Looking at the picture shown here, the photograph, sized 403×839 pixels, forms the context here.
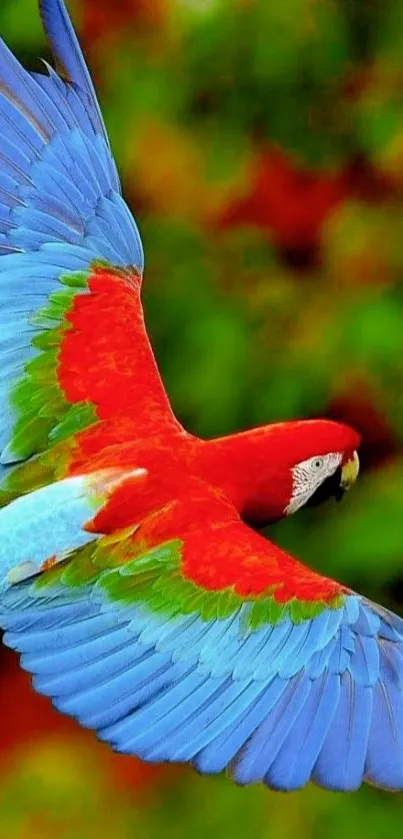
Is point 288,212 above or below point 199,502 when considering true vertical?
above

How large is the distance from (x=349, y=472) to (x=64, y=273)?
0.72ft

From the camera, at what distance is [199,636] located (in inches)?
27.1

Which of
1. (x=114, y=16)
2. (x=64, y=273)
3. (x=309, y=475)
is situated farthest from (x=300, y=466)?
(x=114, y=16)

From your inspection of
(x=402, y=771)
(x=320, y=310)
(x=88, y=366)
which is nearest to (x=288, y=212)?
(x=320, y=310)

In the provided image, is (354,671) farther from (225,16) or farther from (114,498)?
(225,16)

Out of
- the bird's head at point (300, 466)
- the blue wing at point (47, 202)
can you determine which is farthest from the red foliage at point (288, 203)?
the bird's head at point (300, 466)

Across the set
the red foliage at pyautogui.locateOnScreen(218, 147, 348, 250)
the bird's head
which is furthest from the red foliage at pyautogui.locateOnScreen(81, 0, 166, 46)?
the bird's head

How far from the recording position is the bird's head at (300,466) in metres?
0.70

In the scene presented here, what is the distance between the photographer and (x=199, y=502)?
699 millimetres

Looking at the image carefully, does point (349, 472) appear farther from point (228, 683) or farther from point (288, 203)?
point (288, 203)

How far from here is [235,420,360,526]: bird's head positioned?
0.70 m

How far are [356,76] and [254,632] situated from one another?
42 centimetres

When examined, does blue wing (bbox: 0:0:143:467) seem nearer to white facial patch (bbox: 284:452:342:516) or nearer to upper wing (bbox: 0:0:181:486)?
upper wing (bbox: 0:0:181:486)

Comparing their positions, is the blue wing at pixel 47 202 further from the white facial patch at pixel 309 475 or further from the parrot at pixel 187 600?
the white facial patch at pixel 309 475
